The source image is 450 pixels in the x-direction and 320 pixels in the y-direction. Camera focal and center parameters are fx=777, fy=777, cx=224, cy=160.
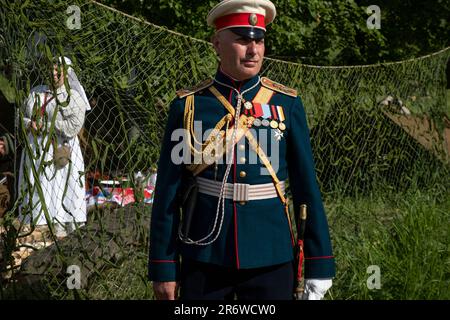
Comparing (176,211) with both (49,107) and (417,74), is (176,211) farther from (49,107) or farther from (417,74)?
(417,74)

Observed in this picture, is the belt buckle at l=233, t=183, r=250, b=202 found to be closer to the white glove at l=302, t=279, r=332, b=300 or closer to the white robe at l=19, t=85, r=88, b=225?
the white glove at l=302, t=279, r=332, b=300

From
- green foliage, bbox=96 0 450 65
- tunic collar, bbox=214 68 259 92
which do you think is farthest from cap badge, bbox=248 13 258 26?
green foliage, bbox=96 0 450 65

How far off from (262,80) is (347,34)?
21.3ft

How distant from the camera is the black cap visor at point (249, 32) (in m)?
2.97

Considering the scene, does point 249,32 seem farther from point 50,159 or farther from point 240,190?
point 50,159

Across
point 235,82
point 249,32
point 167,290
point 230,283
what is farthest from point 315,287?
point 249,32

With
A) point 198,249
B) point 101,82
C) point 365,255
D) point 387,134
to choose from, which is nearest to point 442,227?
point 365,255

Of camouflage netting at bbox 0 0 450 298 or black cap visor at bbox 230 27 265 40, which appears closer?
black cap visor at bbox 230 27 265 40

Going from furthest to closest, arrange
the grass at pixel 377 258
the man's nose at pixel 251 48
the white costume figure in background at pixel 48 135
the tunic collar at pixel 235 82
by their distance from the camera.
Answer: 1. the grass at pixel 377 258
2. the white costume figure in background at pixel 48 135
3. the tunic collar at pixel 235 82
4. the man's nose at pixel 251 48

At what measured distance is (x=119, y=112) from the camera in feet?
14.4

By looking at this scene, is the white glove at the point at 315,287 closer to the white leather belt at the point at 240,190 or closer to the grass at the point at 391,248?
the white leather belt at the point at 240,190

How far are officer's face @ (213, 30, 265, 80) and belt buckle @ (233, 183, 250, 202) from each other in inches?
16.7

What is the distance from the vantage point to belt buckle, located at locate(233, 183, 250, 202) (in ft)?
9.95

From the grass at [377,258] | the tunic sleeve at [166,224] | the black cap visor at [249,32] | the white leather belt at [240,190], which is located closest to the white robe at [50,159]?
the grass at [377,258]
